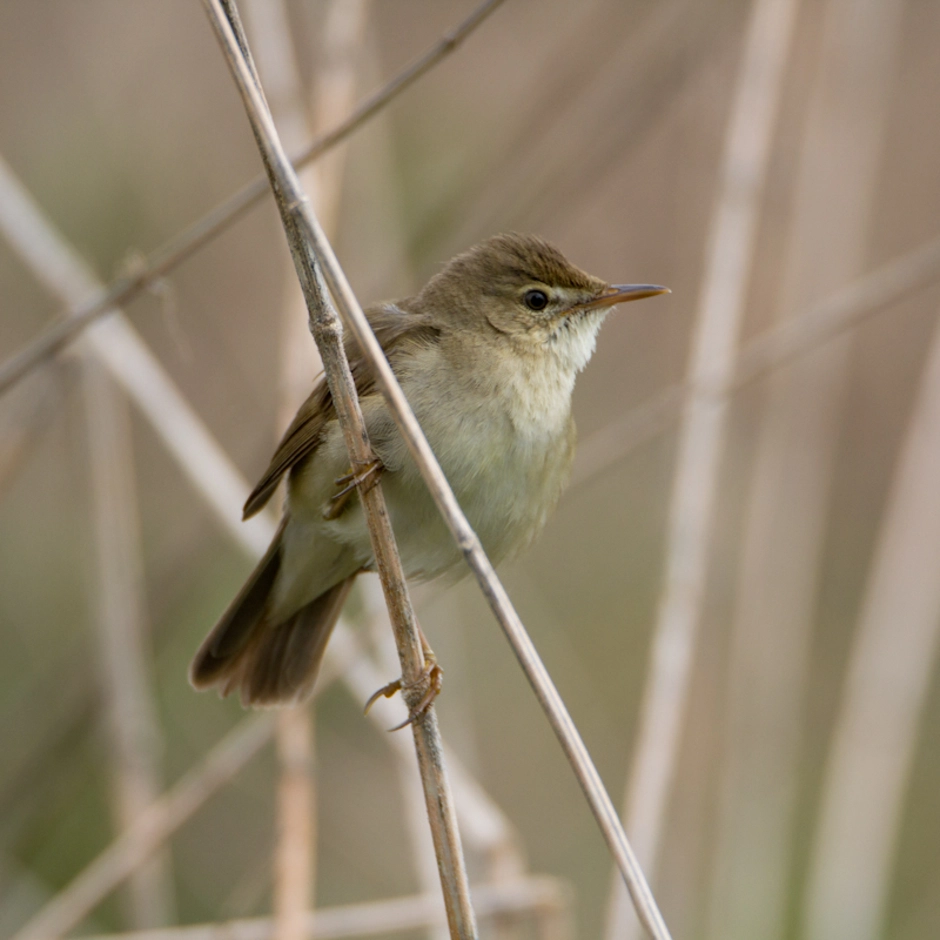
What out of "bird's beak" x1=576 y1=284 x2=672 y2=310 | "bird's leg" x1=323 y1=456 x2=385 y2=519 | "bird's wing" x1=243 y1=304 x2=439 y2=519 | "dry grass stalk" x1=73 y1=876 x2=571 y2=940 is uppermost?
"bird's beak" x1=576 y1=284 x2=672 y2=310

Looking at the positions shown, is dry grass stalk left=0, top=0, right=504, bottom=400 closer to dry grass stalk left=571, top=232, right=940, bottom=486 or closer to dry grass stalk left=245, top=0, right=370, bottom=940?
dry grass stalk left=245, top=0, right=370, bottom=940

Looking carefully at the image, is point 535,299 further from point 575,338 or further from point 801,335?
point 801,335

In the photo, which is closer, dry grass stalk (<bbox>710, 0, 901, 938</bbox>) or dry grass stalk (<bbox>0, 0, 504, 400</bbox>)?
dry grass stalk (<bbox>0, 0, 504, 400</bbox>)

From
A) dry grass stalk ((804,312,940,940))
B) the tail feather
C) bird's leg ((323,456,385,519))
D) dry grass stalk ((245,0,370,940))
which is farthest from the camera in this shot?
dry grass stalk ((804,312,940,940))

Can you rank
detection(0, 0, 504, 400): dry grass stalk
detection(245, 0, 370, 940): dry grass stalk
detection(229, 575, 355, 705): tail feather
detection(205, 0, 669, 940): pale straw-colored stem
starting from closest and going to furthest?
detection(205, 0, 669, 940): pale straw-colored stem → detection(0, 0, 504, 400): dry grass stalk → detection(245, 0, 370, 940): dry grass stalk → detection(229, 575, 355, 705): tail feather

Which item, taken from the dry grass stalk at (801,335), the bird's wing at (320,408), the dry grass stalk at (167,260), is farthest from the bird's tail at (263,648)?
the dry grass stalk at (801,335)

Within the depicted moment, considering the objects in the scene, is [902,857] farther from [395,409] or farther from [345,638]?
[395,409]

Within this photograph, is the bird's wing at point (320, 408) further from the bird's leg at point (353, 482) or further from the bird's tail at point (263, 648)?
the bird's tail at point (263, 648)

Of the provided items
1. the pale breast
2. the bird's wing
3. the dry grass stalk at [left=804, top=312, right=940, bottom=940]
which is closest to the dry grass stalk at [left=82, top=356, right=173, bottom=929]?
the bird's wing
